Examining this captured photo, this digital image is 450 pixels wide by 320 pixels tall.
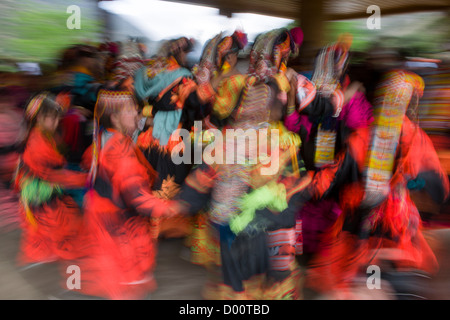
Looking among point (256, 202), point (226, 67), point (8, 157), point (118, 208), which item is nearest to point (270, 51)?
point (226, 67)

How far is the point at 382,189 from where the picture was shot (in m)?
1.89

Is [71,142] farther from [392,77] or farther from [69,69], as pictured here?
[392,77]

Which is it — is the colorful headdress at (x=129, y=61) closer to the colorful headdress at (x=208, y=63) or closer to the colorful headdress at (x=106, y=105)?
the colorful headdress at (x=208, y=63)

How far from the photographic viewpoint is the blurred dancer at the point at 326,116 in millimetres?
2135

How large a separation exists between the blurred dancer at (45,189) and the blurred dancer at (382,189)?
1619 mm

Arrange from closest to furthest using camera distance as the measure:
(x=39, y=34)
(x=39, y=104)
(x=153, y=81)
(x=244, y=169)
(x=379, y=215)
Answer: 1. (x=244, y=169)
2. (x=379, y=215)
3. (x=39, y=104)
4. (x=153, y=81)
5. (x=39, y=34)

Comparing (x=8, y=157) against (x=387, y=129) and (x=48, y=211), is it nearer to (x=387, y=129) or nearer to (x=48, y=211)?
(x=48, y=211)

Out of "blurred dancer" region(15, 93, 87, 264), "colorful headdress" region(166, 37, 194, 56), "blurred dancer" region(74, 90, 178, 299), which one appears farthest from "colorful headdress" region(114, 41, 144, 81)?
"blurred dancer" region(74, 90, 178, 299)

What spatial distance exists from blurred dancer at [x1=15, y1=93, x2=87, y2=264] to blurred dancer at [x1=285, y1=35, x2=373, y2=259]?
1505 mm

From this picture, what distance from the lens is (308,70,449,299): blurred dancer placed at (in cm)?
186

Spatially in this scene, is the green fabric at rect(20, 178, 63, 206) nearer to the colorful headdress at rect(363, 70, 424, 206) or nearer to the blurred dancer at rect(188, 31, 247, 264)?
the blurred dancer at rect(188, 31, 247, 264)

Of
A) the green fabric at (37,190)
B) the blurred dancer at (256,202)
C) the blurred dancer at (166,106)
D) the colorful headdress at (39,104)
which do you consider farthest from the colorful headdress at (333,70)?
the green fabric at (37,190)

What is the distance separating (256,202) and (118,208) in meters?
0.73

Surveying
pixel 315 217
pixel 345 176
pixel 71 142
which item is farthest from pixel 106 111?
pixel 315 217
